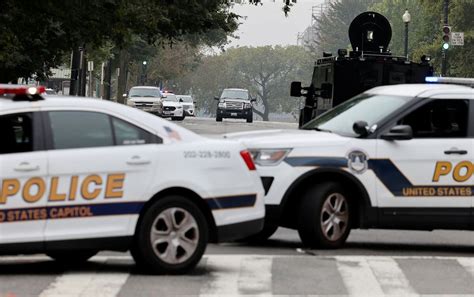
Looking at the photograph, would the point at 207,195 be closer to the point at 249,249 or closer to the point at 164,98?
the point at 249,249

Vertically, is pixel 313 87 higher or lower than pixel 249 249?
higher

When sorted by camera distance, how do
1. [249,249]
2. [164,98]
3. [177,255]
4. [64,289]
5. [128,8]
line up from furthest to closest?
[164,98] < [128,8] < [249,249] < [177,255] < [64,289]

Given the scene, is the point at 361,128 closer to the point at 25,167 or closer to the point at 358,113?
the point at 358,113

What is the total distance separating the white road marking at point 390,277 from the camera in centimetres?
962

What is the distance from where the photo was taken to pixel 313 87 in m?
23.6

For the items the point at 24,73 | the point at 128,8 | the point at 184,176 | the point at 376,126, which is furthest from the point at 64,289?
the point at 24,73

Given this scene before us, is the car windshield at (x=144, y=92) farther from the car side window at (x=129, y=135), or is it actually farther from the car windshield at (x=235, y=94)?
the car side window at (x=129, y=135)

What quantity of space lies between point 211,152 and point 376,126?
8.82 ft

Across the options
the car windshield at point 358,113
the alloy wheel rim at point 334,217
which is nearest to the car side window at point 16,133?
the alloy wheel rim at point 334,217

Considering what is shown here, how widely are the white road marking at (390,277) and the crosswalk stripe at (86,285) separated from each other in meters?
2.22

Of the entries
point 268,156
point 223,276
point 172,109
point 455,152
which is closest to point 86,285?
point 223,276

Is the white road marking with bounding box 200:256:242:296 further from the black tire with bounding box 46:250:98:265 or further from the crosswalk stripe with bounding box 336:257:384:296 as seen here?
the black tire with bounding box 46:250:98:265

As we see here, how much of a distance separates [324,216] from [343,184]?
428 mm

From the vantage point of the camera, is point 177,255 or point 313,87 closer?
point 177,255
